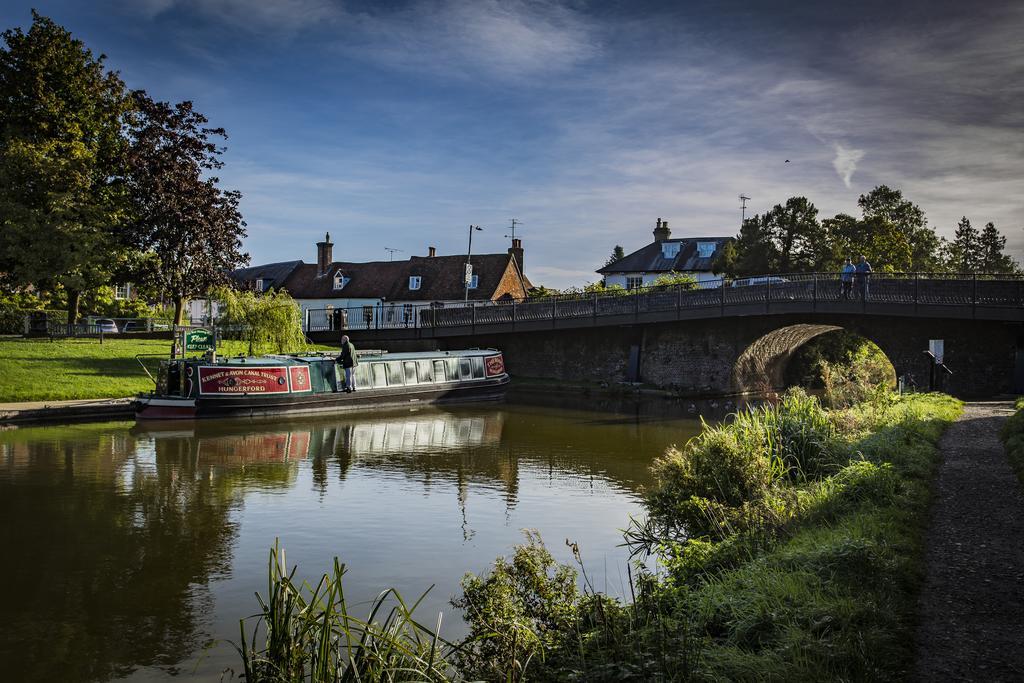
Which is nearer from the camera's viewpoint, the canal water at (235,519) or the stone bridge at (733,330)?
the canal water at (235,519)

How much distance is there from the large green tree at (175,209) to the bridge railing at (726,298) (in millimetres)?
6401

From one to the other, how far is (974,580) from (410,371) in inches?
822

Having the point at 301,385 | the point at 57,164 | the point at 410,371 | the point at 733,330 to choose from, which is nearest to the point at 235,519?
the point at 301,385

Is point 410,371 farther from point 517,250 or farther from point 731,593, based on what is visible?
point 517,250

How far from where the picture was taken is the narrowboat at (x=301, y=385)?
67.4 ft

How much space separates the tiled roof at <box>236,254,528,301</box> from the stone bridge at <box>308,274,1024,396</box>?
50.8 feet

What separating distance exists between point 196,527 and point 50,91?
2380 centimetres

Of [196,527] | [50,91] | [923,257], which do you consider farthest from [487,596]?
[923,257]

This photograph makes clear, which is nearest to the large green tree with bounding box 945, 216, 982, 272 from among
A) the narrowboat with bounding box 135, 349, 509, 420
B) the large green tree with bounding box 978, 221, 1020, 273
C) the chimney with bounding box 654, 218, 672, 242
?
the large green tree with bounding box 978, 221, 1020, 273

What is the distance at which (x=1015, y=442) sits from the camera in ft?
37.9

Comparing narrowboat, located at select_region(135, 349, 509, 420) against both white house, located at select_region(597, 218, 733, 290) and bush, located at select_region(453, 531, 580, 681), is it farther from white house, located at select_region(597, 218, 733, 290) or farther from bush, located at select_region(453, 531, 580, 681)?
white house, located at select_region(597, 218, 733, 290)

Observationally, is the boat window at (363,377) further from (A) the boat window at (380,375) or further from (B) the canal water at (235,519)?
(B) the canal water at (235,519)

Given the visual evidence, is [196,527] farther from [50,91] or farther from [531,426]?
[50,91]

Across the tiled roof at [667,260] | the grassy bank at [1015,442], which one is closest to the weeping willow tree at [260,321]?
the grassy bank at [1015,442]
